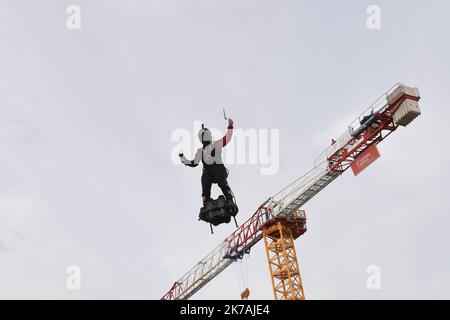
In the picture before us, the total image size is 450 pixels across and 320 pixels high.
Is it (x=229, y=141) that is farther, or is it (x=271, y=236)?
(x=271, y=236)

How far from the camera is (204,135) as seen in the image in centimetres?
1733

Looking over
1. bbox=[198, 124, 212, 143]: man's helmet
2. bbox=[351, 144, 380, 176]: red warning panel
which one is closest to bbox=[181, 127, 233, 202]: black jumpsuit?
bbox=[198, 124, 212, 143]: man's helmet

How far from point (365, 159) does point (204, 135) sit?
126 ft

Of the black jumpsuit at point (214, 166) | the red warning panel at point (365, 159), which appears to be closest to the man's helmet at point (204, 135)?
the black jumpsuit at point (214, 166)

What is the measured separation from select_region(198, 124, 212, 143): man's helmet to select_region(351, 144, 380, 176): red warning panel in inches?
1389

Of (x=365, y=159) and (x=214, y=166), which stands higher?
(x=365, y=159)

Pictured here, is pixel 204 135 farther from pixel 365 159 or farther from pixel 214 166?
pixel 365 159

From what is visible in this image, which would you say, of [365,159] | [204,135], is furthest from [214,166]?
[365,159]

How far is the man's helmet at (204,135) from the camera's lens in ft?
56.6
